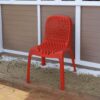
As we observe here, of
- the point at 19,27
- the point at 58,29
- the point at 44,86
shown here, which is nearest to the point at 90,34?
the point at 58,29

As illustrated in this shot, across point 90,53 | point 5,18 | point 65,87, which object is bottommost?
point 65,87

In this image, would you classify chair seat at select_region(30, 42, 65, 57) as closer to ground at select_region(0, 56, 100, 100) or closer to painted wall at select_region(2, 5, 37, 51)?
ground at select_region(0, 56, 100, 100)

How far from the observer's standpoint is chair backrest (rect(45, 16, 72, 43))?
458 centimetres

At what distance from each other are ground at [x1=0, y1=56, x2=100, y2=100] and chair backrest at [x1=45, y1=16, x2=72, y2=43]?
588 mm

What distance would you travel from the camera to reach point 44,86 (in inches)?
169

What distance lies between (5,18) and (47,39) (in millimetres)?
1323

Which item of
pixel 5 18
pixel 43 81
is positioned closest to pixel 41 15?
pixel 5 18

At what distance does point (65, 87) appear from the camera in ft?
13.9

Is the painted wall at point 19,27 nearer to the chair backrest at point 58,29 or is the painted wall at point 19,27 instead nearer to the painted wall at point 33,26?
the painted wall at point 33,26

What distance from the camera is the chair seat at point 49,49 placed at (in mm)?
4239

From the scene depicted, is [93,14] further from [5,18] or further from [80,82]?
[5,18]

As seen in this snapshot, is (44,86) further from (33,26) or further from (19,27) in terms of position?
(19,27)

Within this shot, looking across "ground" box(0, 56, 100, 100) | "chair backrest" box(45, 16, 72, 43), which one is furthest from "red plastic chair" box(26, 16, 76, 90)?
"ground" box(0, 56, 100, 100)

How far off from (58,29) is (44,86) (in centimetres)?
99
